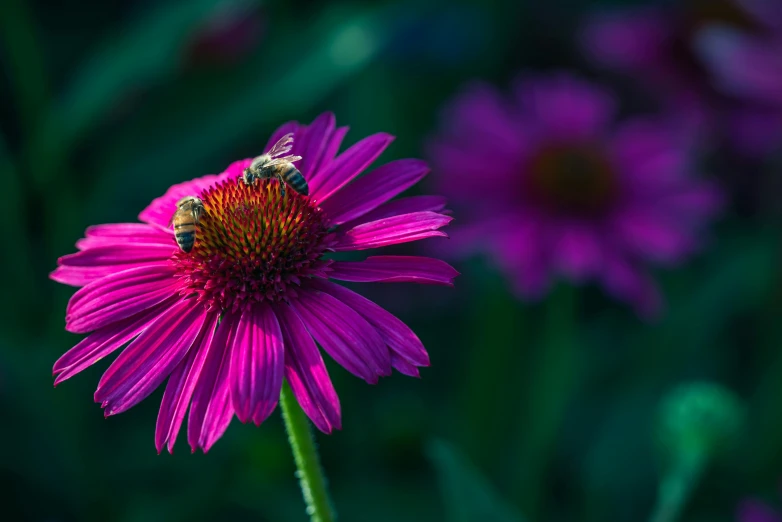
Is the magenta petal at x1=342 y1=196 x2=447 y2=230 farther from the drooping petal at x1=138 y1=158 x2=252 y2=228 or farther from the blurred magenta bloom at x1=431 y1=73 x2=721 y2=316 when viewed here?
the blurred magenta bloom at x1=431 y1=73 x2=721 y2=316

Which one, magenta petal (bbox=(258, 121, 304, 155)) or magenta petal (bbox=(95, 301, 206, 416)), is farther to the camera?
magenta petal (bbox=(258, 121, 304, 155))

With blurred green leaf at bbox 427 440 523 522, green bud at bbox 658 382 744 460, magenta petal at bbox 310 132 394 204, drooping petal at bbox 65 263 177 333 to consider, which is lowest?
green bud at bbox 658 382 744 460

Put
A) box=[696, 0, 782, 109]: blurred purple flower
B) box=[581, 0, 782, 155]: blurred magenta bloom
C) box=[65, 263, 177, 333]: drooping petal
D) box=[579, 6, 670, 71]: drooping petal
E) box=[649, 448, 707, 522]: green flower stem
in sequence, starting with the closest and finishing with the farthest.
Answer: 1. box=[65, 263, 177, 333]: drooping petal
2. box=[649, 448, 707, 522]: green flower stem
3. box=[696, 0, 782, 109]: blurred purple flower
4. box=[581, 0, 782, 155]: blurred magenta bloom
5. box=[579, 6, 670, 71]: drooping petal

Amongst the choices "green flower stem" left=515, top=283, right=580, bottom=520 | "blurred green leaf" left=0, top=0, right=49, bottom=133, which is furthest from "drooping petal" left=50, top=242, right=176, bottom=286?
"blurred green leaf" left=0, top=0, right=49, bottom=133

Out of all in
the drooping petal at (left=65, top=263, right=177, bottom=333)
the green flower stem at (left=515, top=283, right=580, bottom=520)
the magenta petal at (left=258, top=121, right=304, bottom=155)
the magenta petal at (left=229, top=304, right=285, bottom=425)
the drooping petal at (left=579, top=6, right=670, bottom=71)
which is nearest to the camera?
the magenta petal at (left=229, top=304, right=285, bottom=425)

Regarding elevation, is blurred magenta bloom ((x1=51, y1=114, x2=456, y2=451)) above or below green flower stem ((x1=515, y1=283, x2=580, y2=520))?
above

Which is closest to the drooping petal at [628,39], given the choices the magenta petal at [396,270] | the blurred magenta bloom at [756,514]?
the blurred magenta bloom at [756,514]

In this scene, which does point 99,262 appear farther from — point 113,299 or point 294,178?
point 294,178

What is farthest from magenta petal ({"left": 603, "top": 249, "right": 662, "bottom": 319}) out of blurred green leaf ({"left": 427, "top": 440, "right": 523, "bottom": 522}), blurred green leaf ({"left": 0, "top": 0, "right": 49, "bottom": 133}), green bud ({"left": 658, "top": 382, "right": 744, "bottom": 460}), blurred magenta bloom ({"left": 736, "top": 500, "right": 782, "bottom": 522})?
blurred green leaf ({"left": 0, "top": 0, "right": 49, "bottom": 133})
